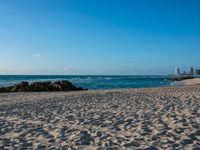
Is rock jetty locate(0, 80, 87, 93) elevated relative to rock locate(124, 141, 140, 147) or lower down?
elevated

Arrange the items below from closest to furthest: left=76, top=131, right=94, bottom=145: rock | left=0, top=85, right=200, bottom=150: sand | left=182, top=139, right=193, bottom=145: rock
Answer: left=182, top=139, right=193, bottom=145: rock, left=0, top=85, right=200, bottom=150: sand, left=76, top=131, right=94, bottom=145: rock

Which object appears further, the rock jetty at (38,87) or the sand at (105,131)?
the rock jetty at (38,87)

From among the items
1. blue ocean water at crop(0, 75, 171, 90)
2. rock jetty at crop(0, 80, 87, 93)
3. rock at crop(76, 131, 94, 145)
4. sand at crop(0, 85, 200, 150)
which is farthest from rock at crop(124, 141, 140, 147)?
blue ocean water at crop(0, 75, 171, 90)

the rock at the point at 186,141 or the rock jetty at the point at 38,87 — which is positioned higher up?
the rock jetty at the point at 38,87

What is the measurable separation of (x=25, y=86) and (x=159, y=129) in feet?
85.5

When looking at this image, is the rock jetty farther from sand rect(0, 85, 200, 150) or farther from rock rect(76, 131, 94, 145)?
rock rect(76, 131, 94, 145)

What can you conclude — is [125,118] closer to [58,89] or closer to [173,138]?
[173,138]

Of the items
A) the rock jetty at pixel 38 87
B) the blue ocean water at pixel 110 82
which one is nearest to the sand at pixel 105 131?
the rock jetty at pixel 38 87

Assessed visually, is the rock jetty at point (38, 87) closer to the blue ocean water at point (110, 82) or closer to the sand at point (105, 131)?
the blue ocean water at point (110, 82)

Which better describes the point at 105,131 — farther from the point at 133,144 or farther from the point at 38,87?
the point at 38,87

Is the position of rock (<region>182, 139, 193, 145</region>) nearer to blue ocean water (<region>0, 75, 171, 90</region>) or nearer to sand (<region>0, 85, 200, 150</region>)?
sand (<region>0, 85, 200, 150</region>)

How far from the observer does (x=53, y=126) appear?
28.5ft

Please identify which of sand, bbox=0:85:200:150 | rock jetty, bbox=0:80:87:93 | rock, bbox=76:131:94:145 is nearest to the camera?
sand, bbox=0:85:200:150

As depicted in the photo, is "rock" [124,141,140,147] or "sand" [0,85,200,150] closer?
"rock" [124,141,140,147]
